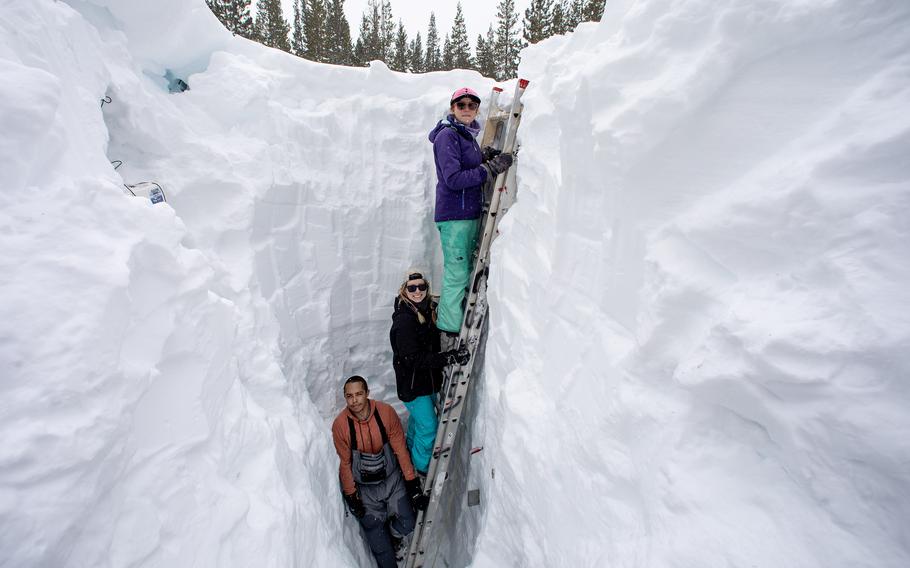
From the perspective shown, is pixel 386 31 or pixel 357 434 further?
pixel 386 31

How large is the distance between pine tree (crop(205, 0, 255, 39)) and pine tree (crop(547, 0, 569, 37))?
10999mm

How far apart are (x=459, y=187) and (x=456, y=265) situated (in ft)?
2.45

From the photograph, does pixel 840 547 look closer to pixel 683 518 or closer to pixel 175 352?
pixel 683 518

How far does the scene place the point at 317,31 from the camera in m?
16.1

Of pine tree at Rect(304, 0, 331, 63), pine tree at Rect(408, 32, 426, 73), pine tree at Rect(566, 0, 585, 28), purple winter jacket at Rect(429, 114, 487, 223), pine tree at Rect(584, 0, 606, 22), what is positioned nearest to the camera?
purple winter jacket at Rect(429, 114, 487, 223)

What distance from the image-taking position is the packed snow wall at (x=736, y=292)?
3.47 feet

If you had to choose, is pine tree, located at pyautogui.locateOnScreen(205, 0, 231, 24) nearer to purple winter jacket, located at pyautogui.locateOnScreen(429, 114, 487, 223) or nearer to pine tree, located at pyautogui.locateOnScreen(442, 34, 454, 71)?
pine tree, located at pyautogui.locateOnScreen(442, 34, 454, 71)

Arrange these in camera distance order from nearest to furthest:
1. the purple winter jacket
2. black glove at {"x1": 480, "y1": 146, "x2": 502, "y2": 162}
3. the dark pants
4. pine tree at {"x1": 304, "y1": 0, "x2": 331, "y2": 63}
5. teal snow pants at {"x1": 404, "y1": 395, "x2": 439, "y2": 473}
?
the purple winter jacket
black glove at {"x1": 480, "y1": 146, "x2": 502, "y2": 162}
the dark pants
teal snow pants at {"x1": 404, "y1": 395, "x2": 439, "y2": 473}
pine tree at {"x1": 304, "y1": 0, "x2": 331, "y2": 63}

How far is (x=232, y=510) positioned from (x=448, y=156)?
274 centimetres

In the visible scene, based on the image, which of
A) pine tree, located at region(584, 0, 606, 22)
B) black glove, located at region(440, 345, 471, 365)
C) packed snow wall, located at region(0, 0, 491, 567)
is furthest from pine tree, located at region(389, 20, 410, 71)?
black glove, located at region(440, 345, 471, 365)

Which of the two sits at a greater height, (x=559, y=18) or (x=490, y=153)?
(x=559, y=18)

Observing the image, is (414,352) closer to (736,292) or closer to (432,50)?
(736,292)

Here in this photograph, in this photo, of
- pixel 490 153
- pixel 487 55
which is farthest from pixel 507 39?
pixel 490 153

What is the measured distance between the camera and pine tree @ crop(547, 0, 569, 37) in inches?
597
